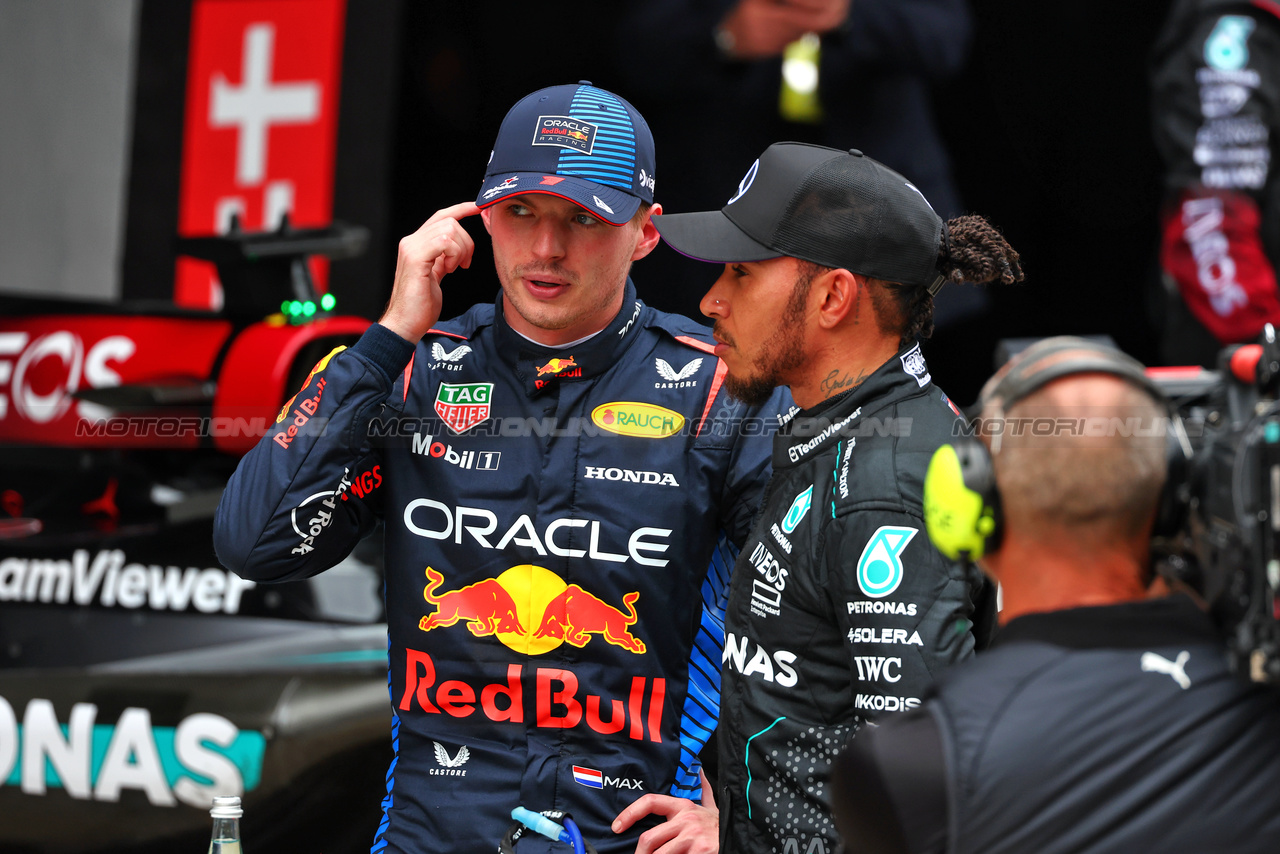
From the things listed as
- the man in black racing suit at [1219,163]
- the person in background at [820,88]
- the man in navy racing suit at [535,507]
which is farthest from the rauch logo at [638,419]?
the man in black racing suit at [1219,163]

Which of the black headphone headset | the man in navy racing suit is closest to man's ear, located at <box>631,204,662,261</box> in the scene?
the man in navy racing suit

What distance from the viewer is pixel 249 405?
9.62ft

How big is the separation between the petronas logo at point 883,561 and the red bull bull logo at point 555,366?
64 cm

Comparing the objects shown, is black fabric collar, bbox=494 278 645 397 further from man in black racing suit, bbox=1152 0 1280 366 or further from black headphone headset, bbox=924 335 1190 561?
man in black racing suit, bbox=1152 0 1280 366

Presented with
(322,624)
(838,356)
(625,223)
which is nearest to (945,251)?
(838,356)

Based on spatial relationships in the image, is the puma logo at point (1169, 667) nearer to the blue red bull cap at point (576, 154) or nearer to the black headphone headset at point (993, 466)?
the black headphone headset at point (993, 466)

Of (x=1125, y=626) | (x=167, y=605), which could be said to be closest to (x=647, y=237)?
(x=1125, y=626)

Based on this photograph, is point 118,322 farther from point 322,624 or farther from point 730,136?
point 730,136

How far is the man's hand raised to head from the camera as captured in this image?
5.97 feet

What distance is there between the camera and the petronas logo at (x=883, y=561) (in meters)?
1.31

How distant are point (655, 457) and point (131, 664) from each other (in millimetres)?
1559

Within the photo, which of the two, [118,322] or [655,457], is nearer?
[655,457]

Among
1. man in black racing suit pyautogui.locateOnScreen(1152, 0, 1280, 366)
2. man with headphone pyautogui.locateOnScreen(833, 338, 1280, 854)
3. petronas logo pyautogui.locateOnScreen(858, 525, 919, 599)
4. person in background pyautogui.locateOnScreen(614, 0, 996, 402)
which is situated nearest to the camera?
Answer: man with headphone pyautogui.locateOnScreen(833, 338, 1280, 854)

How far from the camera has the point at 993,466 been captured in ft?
3.62
